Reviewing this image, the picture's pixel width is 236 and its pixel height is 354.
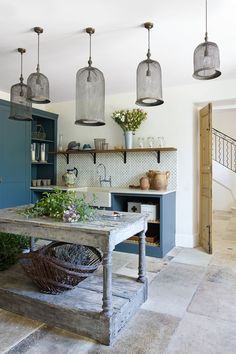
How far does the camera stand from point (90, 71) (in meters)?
2.52

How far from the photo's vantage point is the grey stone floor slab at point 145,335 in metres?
1.88

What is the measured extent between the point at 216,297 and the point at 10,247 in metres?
2.33

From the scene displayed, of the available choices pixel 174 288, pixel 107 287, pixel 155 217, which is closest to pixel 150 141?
pixel 155 217

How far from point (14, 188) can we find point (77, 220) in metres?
2.77

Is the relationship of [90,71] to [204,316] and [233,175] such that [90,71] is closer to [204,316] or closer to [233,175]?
[204,316]

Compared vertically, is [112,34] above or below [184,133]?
above

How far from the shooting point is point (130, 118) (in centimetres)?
450

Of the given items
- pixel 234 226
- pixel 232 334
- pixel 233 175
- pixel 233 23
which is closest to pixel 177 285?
pixel 232 334

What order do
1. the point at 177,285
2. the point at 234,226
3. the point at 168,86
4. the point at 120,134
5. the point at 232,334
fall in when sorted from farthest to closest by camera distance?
the point at 234,226, the point at 120,134, the point at 168,86, the point at 177,285, the point at 232,334

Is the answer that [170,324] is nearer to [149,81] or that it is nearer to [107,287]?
[107,287]

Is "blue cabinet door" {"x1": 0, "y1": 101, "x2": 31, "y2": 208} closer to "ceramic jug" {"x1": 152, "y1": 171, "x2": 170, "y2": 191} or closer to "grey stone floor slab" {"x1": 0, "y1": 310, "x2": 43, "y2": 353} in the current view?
"ceramic jug" {"x1": 152, "y1": 171, "x2": 170, "y2": 191}

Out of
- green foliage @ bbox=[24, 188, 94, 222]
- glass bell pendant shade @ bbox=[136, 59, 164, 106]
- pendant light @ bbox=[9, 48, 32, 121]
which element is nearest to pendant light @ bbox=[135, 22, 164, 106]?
glass bell pendant shade @ bbox=[136, 59, 164, 106]

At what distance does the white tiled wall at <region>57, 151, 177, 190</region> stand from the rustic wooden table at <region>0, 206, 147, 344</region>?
7.12ft

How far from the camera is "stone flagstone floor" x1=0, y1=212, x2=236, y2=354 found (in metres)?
1.89
